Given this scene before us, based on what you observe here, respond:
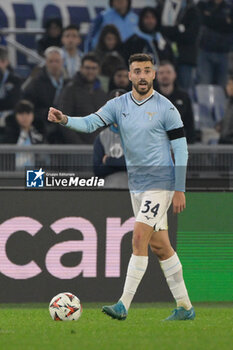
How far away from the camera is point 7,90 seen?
540 inches

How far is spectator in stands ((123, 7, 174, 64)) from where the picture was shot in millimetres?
14430

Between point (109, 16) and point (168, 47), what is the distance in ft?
3.38

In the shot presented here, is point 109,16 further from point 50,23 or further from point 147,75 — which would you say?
point 147,75

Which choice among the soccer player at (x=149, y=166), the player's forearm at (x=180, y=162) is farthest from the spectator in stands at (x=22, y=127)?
the player's forearm at (x=180, y=162)

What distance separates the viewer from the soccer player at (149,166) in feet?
25.5

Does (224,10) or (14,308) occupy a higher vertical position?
(224,10)

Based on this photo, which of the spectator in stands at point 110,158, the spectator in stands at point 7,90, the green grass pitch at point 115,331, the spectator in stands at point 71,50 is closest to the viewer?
the green grass pitch at point 115,331

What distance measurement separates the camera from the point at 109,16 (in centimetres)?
1440

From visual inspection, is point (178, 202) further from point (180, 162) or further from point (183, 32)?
point (183, 32)

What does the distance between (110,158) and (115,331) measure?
145 inches

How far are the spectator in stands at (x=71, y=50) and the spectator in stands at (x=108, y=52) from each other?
1.03 feet

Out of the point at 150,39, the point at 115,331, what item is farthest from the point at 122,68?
the point at 115,331

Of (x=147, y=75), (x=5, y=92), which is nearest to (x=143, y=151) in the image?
(x=147, y=75)

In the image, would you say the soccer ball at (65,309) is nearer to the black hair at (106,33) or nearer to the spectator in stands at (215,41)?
the black hair at (106,33)
